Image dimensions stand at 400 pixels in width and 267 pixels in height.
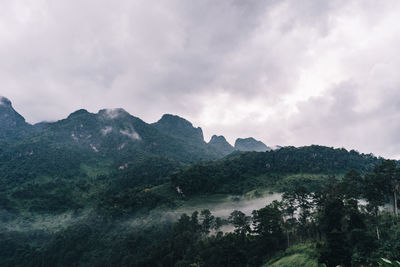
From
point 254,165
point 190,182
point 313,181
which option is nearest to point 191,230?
point 190,182

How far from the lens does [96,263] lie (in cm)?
8469

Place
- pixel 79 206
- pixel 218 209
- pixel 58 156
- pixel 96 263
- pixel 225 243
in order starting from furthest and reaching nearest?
pixel 58 156
pixel 79 206
pixel 218 209
pixel 96 263
pixel 225 243

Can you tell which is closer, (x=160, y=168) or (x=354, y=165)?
(x=354, y=165)

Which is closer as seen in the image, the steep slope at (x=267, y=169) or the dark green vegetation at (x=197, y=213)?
the dark green vegetation at (x=197, y=213)

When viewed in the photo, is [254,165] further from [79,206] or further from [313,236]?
[79,206]

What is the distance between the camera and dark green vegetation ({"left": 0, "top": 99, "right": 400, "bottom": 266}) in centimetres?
3462

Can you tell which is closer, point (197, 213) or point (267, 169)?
point (197, 213)

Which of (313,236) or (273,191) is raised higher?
(273,191)

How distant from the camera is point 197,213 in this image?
84938 millimetres

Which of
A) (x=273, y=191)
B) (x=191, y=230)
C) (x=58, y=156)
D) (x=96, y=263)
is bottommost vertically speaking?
(x=96, y=263)

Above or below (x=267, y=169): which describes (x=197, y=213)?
below

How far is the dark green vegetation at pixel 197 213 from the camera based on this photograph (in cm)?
3462

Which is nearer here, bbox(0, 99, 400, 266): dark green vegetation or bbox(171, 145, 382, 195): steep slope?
bbox(0, 99, 400, 266): dark green vegetation

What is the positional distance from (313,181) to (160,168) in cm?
10786
